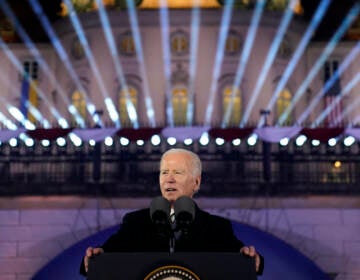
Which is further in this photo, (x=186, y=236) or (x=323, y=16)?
(x=323, y=16)

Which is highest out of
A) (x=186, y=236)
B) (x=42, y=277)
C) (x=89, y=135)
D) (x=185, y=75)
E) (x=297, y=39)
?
(x=297, y=39)

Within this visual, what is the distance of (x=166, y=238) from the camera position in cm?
351

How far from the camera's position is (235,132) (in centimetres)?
1028

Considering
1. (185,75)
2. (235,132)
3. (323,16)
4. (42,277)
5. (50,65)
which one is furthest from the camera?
(323,16)

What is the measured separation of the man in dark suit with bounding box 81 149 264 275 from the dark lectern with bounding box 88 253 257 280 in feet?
1.93

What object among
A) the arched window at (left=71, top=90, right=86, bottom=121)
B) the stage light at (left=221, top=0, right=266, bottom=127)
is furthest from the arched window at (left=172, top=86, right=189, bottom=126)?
the arched window at (left=71, top=90, right=86, bottom=121)

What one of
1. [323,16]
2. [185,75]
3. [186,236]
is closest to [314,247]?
[186,236]

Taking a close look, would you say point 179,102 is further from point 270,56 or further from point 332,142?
point 332,142

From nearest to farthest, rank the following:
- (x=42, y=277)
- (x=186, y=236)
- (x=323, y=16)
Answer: (x=186, y=236) < (x=42, y=277) < (x=323, y=16)

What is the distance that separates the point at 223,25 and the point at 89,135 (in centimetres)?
2140

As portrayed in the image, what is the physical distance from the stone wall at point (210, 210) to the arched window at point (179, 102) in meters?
19.9

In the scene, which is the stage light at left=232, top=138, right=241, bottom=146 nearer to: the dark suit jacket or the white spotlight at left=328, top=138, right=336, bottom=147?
the white spotlight at left=328, top=138, right=336, bottom=147

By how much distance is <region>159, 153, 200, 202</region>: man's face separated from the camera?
3.63m

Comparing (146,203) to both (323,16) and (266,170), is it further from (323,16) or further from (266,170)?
(323,16)
